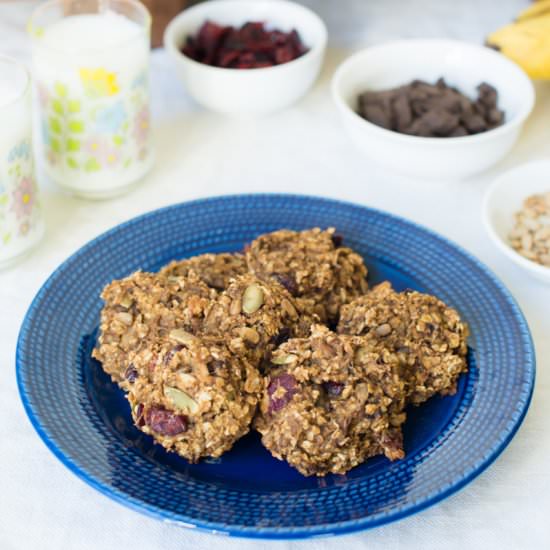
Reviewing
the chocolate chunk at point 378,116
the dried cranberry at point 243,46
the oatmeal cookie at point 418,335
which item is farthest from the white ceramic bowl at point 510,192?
the dried cranberry at point 243,46

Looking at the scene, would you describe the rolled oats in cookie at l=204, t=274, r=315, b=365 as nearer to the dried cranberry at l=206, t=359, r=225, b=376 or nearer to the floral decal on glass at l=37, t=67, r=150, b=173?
the dried cranberry at l=206, t=359, r=225, b=376

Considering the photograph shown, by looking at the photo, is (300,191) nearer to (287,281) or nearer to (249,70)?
(249,70)

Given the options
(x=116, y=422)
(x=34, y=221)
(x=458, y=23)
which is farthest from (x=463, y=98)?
(x=116, y=422)

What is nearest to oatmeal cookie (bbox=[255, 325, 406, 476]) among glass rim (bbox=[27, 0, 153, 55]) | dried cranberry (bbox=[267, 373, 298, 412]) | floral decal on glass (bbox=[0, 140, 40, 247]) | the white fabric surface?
dried cranberry (bbox=[267, 373, 298, 412])

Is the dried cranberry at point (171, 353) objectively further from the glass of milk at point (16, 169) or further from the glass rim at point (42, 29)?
the glass rim at point (42, 29)

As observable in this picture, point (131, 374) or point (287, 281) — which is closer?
point (131, 374)

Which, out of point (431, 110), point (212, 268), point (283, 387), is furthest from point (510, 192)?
point (283, 387)
